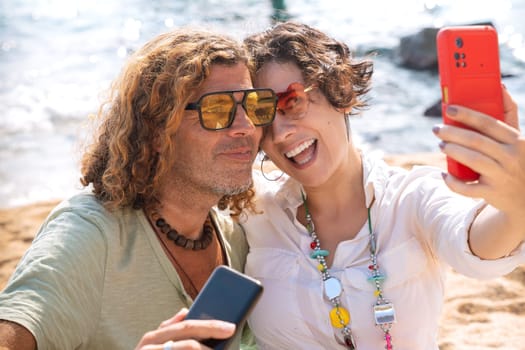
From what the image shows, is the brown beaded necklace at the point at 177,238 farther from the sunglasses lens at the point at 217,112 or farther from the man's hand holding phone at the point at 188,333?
the man's hand holding phone at the point at 188,333

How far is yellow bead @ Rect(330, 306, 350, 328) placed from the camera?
2785 millimetres

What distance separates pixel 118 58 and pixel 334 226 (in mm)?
12592

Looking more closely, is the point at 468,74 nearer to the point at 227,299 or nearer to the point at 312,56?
the point at 227,299

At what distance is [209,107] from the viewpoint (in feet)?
9.82

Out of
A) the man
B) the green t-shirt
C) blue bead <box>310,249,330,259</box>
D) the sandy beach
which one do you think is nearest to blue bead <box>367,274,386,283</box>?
blue bead <box>310,249,330,259</box>

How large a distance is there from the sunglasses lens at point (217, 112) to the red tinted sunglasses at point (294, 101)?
0.23m

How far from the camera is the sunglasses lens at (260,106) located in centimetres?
297

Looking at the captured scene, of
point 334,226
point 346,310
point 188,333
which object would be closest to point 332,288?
point 346,310

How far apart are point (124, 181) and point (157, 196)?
0.21 m

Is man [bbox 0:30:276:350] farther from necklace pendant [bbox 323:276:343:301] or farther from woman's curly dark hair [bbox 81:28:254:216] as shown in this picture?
necklace pendant [bbox 323:276:343:301]

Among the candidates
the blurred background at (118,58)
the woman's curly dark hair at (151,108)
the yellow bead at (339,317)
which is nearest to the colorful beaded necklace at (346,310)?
the yellow bead at (339,317)

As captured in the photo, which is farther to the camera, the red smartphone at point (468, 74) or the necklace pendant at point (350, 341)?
the necklace pendant at point (350, 341)

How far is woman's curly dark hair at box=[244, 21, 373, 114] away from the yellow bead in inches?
38.4

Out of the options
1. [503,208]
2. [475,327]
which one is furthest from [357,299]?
[475,327]
